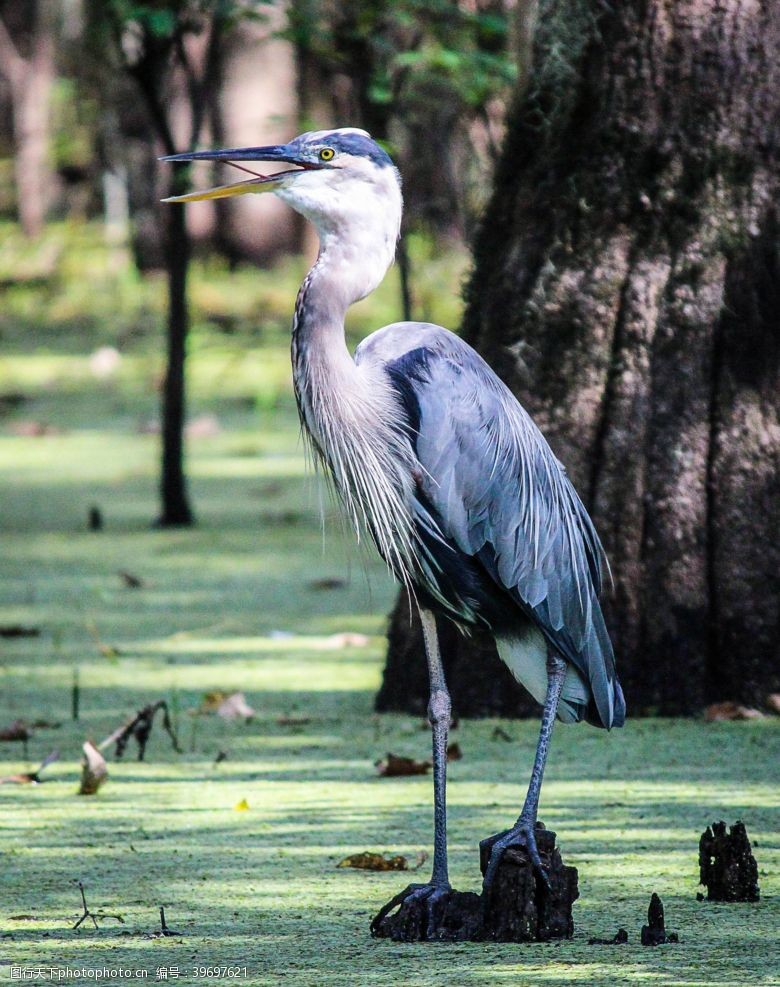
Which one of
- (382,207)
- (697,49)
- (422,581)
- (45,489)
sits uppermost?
(697,49)

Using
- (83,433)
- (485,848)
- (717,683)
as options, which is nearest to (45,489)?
(83,433)

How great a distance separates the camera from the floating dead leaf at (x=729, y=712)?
475 cm

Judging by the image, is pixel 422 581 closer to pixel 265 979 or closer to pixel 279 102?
A: pixel 265 979

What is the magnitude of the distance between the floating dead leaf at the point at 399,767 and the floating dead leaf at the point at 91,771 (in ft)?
2.27

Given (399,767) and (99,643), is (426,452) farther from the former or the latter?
(99,643)

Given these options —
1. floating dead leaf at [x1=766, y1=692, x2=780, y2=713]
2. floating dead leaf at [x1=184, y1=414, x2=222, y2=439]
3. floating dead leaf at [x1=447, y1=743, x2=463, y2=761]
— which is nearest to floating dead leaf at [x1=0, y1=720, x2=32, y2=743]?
floating dead leaf at [x1=447, y1=743, x2=463, y2=761]

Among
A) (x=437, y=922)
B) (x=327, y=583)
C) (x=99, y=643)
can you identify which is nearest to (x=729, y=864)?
(x=437, y=922)

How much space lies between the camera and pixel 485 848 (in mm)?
3078

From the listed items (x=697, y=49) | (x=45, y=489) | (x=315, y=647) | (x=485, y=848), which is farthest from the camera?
(x=45, y=489)

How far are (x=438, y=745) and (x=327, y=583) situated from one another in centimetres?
371

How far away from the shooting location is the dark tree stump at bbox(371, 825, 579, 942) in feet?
9.71

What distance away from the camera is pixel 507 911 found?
9.77 feet

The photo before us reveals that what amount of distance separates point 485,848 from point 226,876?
65 centimetres

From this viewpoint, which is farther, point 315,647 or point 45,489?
point 45,489
